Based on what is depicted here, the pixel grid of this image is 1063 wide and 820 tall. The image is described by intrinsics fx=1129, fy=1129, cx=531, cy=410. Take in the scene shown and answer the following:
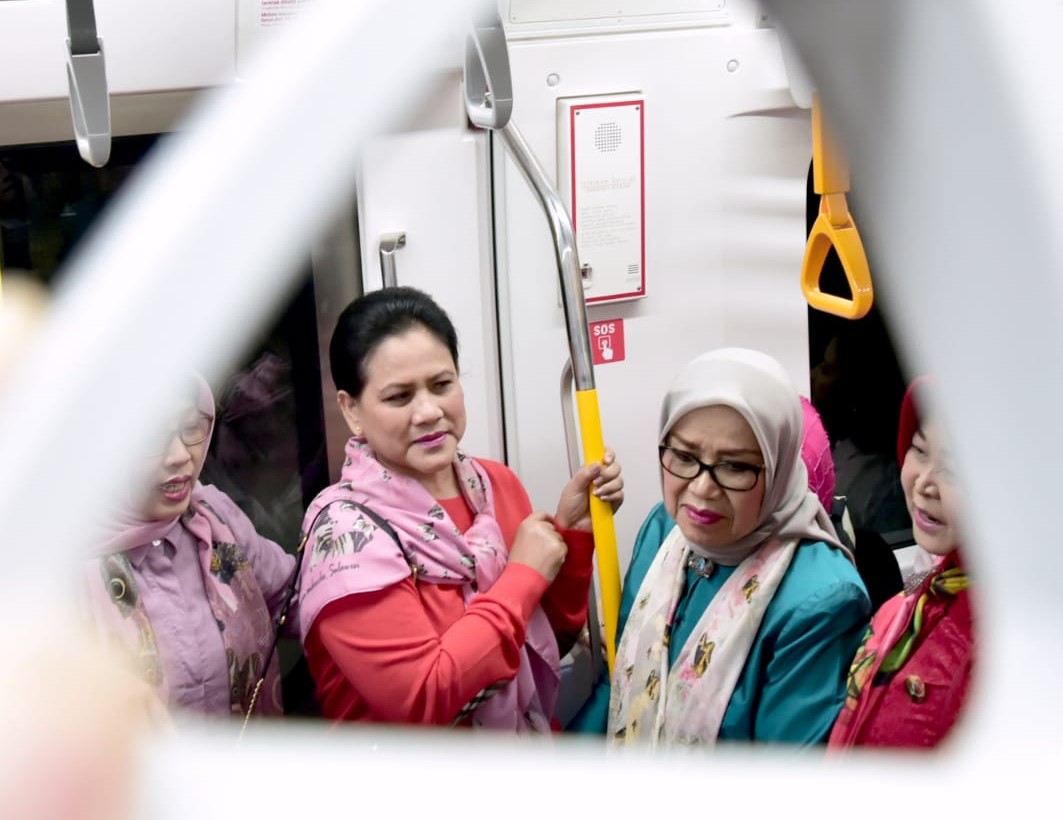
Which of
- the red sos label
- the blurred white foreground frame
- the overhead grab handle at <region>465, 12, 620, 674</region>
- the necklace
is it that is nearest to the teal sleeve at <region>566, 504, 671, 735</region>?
the overhead grab handle at <region>465, 12, 620, 674</region>

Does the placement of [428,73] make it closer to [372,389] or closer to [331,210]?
[331,210]

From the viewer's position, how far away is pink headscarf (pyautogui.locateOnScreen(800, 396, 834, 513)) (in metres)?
1.99

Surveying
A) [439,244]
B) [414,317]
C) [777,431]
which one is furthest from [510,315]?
[777,431]

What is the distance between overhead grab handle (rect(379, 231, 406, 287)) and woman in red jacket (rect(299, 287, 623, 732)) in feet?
→ 0.92

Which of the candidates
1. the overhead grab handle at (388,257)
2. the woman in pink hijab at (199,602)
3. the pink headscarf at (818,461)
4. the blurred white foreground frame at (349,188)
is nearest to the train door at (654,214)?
the overhead grab handle at (388,257)

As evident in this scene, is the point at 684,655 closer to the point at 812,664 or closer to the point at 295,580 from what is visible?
the point at 812,664

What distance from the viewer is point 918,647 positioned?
115 cm

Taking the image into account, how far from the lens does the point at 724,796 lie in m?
0.25

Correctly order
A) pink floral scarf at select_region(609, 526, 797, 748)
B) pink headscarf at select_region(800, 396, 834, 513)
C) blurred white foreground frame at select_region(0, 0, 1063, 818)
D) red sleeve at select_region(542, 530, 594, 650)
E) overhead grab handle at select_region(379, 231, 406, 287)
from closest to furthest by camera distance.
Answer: blurred white foreground frame at select_region(0, 0, 1063, 818) → pink floral scarf at select_region(609, 526, 797, 748) → red sleeve at select_region(542, 530, 594, 650) → overhead grab handle at select_region(379, 231, 406, 287) → pink headscarf at select_region(800, 396, 834, 513)

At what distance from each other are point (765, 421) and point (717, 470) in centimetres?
9

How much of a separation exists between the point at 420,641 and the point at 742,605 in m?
0.42

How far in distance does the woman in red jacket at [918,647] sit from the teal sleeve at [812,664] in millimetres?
108

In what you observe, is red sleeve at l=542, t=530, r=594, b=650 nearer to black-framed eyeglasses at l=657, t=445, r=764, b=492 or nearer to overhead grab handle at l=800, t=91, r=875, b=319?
black-framed eyeglasses at l=657, t=445, r=764, b=492

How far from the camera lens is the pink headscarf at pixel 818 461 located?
1.99 metres
